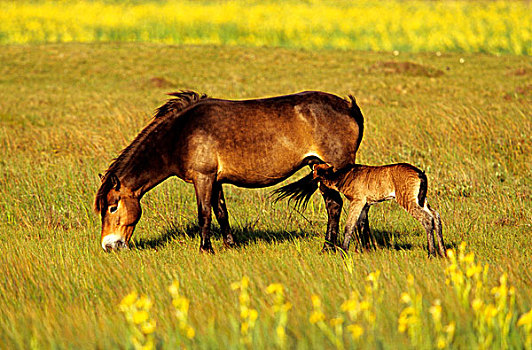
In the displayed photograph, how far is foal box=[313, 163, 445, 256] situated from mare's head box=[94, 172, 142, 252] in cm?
211

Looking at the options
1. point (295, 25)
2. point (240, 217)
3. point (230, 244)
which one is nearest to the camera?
point (230, 244)

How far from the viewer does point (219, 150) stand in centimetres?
754

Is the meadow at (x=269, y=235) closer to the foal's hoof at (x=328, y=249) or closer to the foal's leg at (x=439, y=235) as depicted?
the foal's hoof at (x=328, y=249)

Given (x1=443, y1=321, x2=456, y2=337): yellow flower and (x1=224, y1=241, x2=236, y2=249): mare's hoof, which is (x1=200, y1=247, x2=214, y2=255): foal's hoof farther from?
(x1=443, y1=321, x2=456, y2=337): yellow flower

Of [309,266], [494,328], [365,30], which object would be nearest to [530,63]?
[365,30]

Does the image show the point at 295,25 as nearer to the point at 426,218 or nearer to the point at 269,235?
the point at 269,235

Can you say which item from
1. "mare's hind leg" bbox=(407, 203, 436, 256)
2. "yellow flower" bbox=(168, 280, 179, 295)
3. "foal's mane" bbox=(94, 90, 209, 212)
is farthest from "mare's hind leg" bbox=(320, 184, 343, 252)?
"yellow flower" bbox=(168, 280, 179, 295)

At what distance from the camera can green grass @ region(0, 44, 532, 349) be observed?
4.80 meters

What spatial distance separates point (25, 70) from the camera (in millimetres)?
25359

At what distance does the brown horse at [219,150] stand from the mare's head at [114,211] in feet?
0.04

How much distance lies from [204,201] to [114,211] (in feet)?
3.27

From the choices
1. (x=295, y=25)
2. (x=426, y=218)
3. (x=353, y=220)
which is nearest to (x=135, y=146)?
(x=353, y=220)

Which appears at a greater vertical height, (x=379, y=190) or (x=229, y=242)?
(x=379, y=190)

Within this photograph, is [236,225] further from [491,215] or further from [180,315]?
[180,315]
